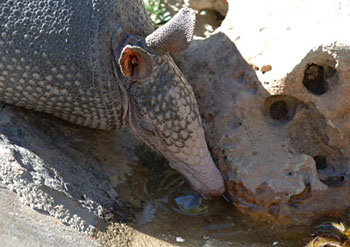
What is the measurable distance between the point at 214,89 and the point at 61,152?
1034 millimetres

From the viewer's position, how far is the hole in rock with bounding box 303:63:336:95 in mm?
3299

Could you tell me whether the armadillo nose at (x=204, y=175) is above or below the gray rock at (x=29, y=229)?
above

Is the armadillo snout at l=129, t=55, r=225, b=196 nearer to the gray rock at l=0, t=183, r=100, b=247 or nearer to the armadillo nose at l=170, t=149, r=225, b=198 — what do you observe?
the armadillo nose at l=170, t=149, r=225, b=198

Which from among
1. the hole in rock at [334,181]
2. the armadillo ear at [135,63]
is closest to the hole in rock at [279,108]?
the hole in rock at [334,181]

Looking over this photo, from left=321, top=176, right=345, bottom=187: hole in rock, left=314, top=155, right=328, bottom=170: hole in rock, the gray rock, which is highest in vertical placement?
left=314, top=155, right=328, bottom=170: hole in rock

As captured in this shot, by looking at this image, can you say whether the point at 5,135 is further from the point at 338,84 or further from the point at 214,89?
the point at 338,84

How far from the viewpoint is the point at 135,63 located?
3.09m

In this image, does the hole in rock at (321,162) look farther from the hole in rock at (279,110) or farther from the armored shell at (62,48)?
the armored shell at (62,48)

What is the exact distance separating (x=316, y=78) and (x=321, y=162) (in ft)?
1.76

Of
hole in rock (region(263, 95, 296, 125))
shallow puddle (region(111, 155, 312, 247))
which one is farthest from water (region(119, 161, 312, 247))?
hole in rock (region(263, 95, 296, 125))

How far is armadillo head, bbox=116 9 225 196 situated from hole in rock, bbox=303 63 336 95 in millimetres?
711

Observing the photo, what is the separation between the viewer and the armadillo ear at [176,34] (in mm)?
2988

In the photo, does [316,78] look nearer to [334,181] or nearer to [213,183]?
[334,181]

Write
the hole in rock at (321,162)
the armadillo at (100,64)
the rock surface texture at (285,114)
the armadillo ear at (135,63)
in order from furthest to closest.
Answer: the hole in rock at (321,162) → the rock surface texture at (285,114) → the armadillo at (100,64) → the armadillo ear at (135,63)
